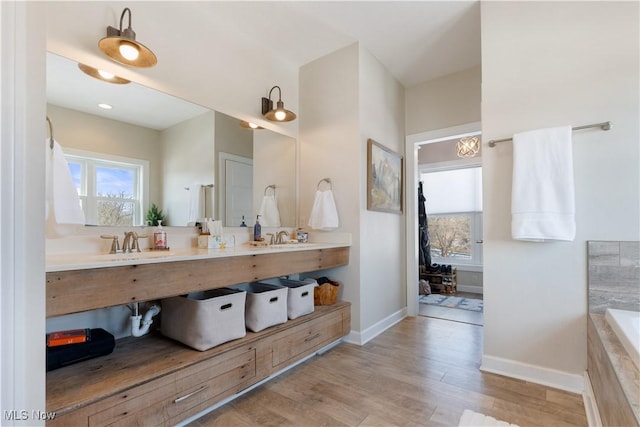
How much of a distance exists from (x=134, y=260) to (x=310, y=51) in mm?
2461

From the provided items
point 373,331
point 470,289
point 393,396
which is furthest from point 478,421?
point 470,289

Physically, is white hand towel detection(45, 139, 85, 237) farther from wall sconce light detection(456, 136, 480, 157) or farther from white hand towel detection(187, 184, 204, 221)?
wall sconce light detection(456, 136, 480, 157)

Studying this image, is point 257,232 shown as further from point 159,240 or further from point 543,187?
point 543,187

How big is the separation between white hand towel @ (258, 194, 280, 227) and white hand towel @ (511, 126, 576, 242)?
1898 mm

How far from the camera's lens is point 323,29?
2.57 m

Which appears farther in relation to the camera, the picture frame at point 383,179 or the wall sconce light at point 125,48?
the picture frame at point 383,179

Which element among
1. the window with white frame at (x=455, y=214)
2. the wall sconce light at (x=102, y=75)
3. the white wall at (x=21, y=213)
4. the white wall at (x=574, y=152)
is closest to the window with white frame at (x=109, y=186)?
the wall sconce light at (x=102, y=75)

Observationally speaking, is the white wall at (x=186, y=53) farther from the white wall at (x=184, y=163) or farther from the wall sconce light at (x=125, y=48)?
the white wall at (x=184, y=163)

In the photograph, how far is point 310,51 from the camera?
→ 114 inches

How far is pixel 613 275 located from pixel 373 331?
180 centimetres

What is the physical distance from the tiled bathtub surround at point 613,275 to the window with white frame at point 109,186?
A: 9.34 feet

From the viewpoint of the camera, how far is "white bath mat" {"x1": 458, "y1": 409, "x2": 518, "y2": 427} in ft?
5.18

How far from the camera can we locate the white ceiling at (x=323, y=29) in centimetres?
208

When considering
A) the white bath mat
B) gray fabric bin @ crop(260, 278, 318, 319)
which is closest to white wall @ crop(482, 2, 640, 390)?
the white bath mat
